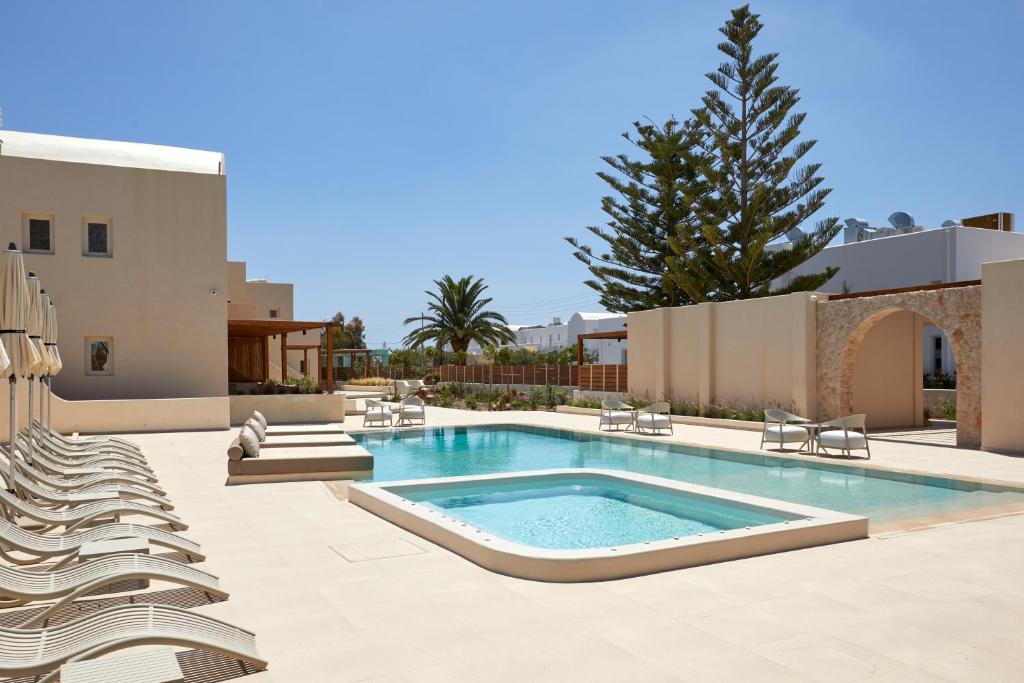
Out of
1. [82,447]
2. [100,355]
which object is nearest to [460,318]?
[100,355]

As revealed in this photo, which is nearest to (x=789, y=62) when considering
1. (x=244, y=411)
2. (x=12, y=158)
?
(x=244, y=411)

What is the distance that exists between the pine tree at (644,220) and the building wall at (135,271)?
15219mm

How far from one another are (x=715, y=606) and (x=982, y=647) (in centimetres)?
135

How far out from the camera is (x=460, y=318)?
36.3 metres

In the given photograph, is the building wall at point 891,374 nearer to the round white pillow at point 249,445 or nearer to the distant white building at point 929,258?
the distant white building at point 929,258

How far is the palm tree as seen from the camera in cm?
3622

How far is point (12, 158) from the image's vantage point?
55.4 ft

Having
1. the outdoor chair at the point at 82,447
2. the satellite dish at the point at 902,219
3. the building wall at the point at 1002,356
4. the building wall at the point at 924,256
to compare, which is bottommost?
the outdoor chair at the point at 82,447

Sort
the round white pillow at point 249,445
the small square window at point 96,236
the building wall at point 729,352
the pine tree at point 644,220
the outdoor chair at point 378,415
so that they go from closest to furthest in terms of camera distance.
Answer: the round white pillow at point 249,445
the building wall at point 729,352
the small square window at point 96,236
the outdoor chair at point 378,415
the pine tree at point 644,220

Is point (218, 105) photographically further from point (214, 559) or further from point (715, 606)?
point (715, 606)

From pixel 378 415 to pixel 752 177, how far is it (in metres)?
15.7

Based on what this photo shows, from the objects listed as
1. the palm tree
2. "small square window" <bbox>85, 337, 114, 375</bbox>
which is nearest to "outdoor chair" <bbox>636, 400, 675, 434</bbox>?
"small square window" <bbox>85, 337, 114, 375</bbox>

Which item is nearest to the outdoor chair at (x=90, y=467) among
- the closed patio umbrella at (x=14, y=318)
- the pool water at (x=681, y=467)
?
the closed patio umbrella at (x=14, y=318)

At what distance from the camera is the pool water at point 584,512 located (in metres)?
7.44
